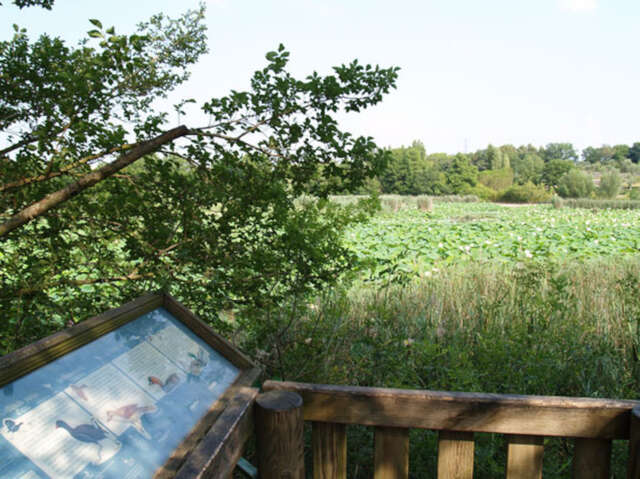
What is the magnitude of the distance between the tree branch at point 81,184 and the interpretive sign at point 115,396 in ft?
2.98

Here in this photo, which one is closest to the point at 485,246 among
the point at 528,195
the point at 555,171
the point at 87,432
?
the point at 87,432

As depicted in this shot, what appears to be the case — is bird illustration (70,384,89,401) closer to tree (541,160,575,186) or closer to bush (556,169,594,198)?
bush (556,169,594,198)

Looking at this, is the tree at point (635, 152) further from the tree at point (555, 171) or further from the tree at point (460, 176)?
the tree at point (460, 176)

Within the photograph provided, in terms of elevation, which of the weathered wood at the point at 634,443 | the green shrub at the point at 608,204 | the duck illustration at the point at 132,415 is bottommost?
the green shrub at the point at 608,204

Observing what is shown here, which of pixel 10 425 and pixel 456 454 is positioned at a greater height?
pixel 10 425

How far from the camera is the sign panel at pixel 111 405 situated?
0.80m

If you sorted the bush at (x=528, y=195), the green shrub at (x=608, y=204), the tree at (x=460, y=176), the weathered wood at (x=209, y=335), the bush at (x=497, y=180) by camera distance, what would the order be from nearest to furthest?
the weathered wood at (x=209, y=335)
the green shrub at (x=608, y=204)
the bush at (x=528, y=195)
the tree at (x=460, y=176)
the bush at (x=497, y=180)

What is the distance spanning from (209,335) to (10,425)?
2.01ft

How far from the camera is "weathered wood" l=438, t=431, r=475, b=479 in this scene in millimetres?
1261

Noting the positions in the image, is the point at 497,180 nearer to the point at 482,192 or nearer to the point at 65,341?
the point at 482,192

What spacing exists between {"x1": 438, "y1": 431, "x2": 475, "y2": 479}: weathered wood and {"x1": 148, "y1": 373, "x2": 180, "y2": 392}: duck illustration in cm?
76

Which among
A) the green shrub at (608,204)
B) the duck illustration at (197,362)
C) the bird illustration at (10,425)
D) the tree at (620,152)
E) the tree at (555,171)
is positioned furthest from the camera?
the tree at (620,152)

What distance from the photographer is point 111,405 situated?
969mm

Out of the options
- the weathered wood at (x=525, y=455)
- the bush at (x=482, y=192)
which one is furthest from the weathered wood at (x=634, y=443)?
the bush at (x=482, y=192)
